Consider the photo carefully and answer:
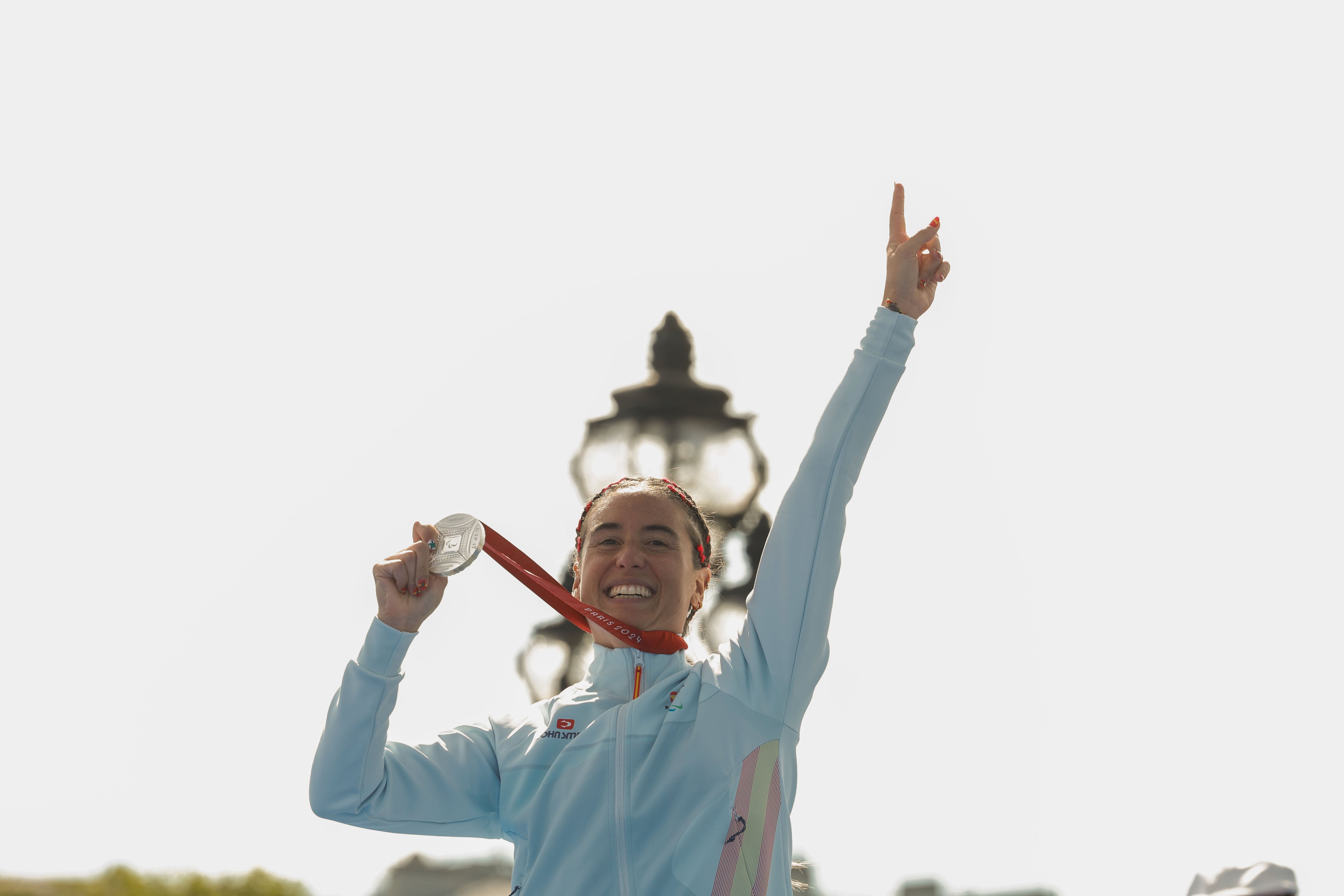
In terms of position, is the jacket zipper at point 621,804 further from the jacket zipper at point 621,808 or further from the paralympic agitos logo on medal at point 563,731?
the paralympic agitos logo on medal at point 563,731

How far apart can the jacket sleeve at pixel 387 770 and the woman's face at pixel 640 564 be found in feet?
1.81

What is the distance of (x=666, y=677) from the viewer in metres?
3.43

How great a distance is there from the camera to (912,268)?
336cm

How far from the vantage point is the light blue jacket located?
3.06 meters

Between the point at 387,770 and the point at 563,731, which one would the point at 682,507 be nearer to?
the point at 563,731

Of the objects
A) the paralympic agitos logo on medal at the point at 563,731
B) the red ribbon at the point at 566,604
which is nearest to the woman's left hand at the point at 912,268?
the red ribbon at the point at 566,604

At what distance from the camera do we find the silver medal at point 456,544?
128 inches

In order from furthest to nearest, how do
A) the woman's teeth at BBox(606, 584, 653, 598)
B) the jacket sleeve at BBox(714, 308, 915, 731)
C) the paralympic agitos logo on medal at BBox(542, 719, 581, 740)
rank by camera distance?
the woman's teeth at BBox(606, 584, 653, 598)
the paralympic agitos logo on medal at BBox(542, 719, 581, 740)
the jacket sleeve at BBox(714, 308, 915, 731)

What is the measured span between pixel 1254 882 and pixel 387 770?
2.47 metres

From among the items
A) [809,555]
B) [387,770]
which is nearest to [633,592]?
[809,555]

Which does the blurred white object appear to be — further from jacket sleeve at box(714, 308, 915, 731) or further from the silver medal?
the silver medal

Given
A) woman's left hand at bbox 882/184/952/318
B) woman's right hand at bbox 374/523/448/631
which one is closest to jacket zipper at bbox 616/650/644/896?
woman's right hand at bbox 374/523/448/631

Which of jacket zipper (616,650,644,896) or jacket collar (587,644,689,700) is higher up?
jacket collar (587,644,689,700)

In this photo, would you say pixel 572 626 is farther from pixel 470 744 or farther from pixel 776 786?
pixel 776 786
